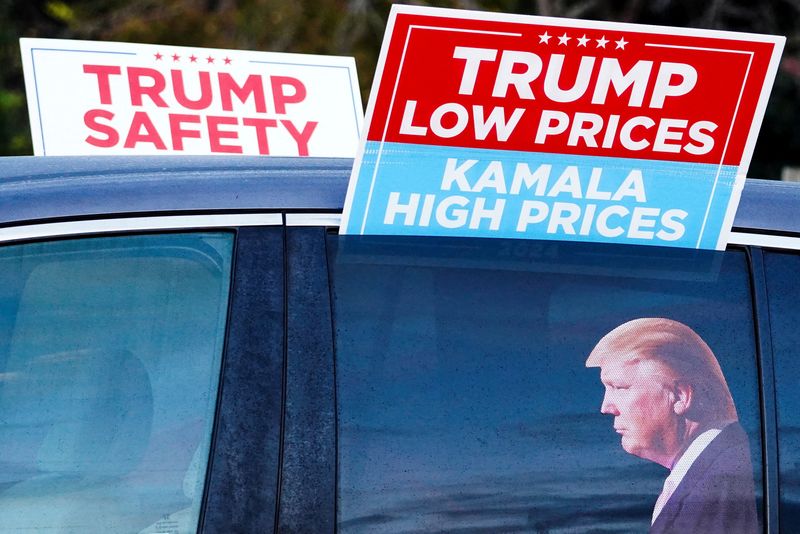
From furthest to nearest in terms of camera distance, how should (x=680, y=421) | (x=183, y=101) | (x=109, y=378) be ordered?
1. (x=183, y=101)
2. (x=680, y=421)
3. (x=109, y=378)

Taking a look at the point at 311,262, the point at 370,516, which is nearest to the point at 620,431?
the point at 370,516

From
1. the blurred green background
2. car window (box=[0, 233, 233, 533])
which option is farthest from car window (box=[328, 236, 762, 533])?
the blurred green background

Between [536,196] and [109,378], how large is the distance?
0.75 metres

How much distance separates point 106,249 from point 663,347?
35.8 inches

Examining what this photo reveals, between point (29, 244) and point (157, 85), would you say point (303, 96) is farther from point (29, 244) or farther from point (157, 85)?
point (29, 244)

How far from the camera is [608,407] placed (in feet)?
6.00

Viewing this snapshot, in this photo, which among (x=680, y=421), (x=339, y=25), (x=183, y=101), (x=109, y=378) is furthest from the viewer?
(x=339, y=25)

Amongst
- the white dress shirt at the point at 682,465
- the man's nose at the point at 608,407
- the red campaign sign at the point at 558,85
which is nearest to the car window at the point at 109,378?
the red campaign sign at the point at 558,85

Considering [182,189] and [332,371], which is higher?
[182,189]

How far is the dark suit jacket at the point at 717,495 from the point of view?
1802mm

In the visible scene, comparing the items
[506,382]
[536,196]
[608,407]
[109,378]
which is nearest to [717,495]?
[608,407]

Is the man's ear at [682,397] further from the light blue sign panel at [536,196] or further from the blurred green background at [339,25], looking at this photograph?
the blurred green background at [339,25]

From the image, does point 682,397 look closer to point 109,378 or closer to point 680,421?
point 680,421

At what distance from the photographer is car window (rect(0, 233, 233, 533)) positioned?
5.61 feet
